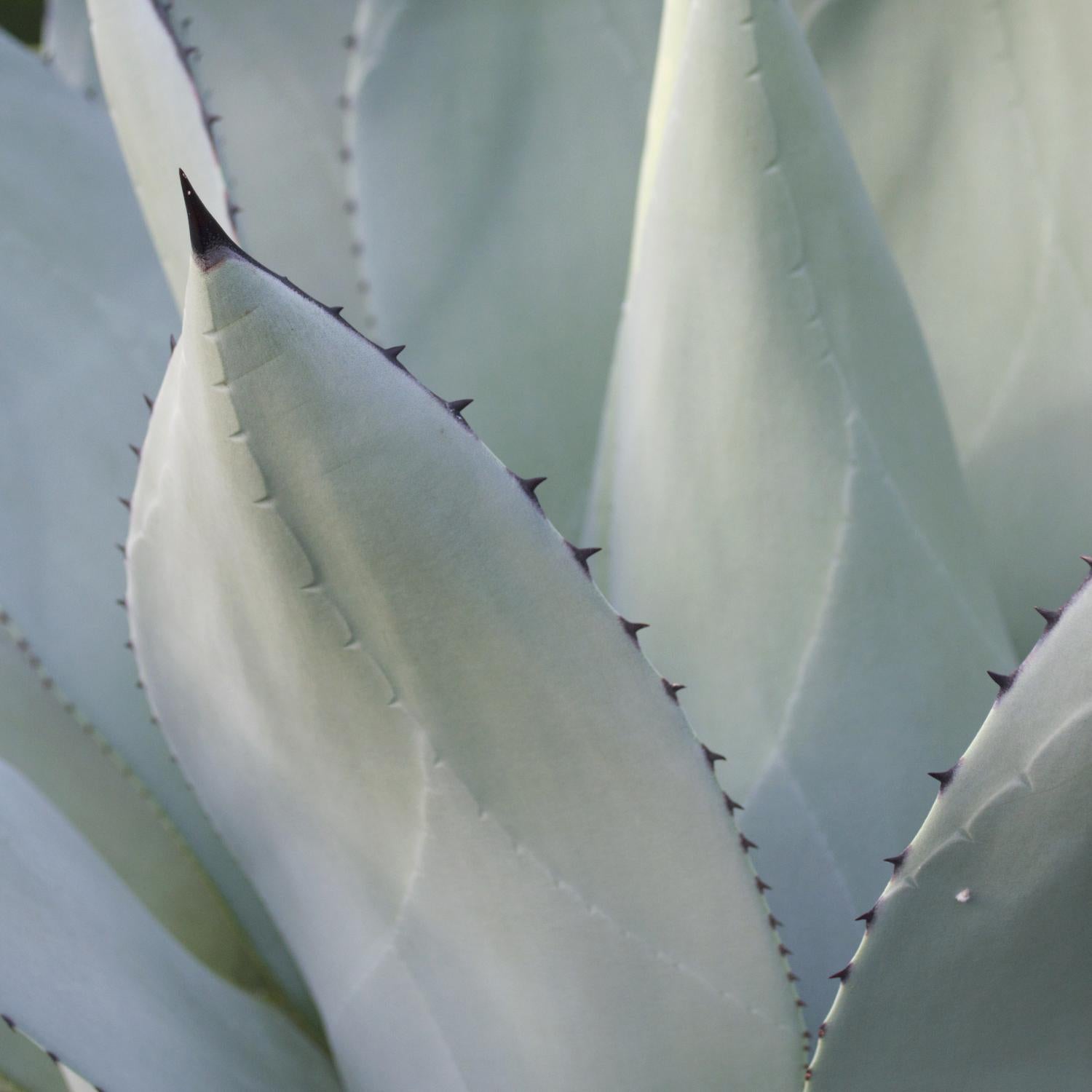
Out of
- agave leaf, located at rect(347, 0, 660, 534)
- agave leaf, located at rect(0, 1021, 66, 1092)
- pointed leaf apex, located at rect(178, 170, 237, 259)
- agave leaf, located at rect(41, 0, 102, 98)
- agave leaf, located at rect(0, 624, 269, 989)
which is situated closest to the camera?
pointed leaf apex, located at rect(178, 170, 237, 259)

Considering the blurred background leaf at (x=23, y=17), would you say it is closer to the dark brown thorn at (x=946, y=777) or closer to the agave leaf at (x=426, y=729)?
the agave leaf at (x=426, y=729)

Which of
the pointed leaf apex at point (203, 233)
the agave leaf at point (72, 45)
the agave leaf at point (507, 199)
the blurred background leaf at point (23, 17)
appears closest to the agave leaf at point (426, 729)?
the pointed leaf apex at point (203, 233)

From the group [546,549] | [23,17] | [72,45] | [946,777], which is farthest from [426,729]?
[23,17]

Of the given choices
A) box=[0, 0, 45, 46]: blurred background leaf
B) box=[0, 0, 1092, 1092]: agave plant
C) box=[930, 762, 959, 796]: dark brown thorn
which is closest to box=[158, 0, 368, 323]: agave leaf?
box=[0, 0, 1092, 1092]: agave plant

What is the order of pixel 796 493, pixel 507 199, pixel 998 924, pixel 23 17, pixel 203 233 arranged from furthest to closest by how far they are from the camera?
pixel 23 17 → pixel 507 199 → pixel 796 493 → pixel 998 924 → pixel 203 233

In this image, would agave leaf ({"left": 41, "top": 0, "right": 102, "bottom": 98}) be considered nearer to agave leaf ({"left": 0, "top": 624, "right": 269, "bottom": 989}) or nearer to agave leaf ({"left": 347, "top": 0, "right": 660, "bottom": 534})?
agave leaf ({"left": 347, "top": 0, "right": 660, "bottom": 534})

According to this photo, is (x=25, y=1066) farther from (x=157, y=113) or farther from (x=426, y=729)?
(x=157, y=113)

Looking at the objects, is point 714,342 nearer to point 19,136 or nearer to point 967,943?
point 967,943
